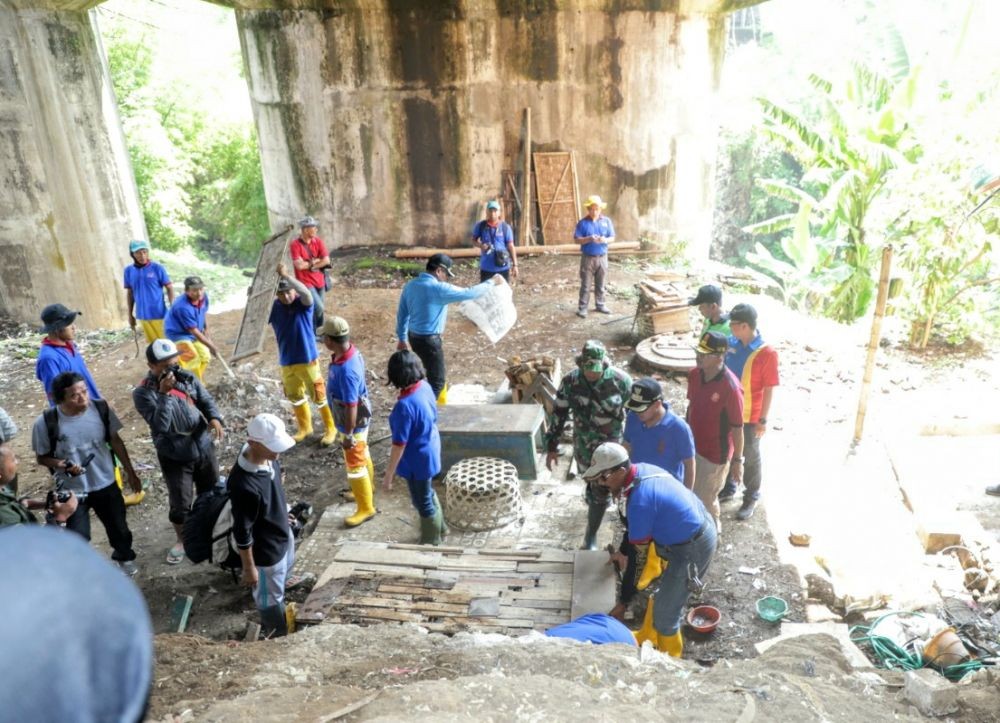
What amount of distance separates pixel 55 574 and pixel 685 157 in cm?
1515

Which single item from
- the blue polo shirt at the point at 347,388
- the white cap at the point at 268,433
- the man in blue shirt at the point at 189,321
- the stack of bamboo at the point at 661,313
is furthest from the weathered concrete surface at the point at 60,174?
the white cap at the point at 268,433

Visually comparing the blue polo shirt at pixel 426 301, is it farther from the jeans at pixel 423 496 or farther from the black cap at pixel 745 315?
the black cap at pixel 745 315

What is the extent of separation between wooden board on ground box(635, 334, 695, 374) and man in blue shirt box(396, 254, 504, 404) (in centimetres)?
281

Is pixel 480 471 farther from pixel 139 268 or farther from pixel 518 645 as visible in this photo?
pixel 139 268

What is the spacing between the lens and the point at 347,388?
19.5ft

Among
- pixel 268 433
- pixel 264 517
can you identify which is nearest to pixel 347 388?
pixel 264 517

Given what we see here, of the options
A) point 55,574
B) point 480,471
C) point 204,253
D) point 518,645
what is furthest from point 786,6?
point 55,574

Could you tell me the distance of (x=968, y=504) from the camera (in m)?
6.89

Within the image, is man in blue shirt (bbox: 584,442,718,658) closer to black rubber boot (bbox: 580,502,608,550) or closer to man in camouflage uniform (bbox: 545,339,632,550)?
black rubber boot (bbox: 580,502,608,550)

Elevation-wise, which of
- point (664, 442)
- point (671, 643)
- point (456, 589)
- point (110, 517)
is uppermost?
point (664, 442)

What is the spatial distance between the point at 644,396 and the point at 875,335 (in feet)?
11.9

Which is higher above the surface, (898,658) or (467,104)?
(467,104)

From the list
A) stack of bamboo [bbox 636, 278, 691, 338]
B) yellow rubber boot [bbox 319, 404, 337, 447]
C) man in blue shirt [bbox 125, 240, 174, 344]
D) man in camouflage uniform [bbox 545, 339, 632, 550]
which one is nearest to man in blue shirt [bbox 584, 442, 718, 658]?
man in camouflage uniform [bbox 545, 339, 632, 550]

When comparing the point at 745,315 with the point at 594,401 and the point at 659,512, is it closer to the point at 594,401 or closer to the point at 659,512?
the point at 594,401
